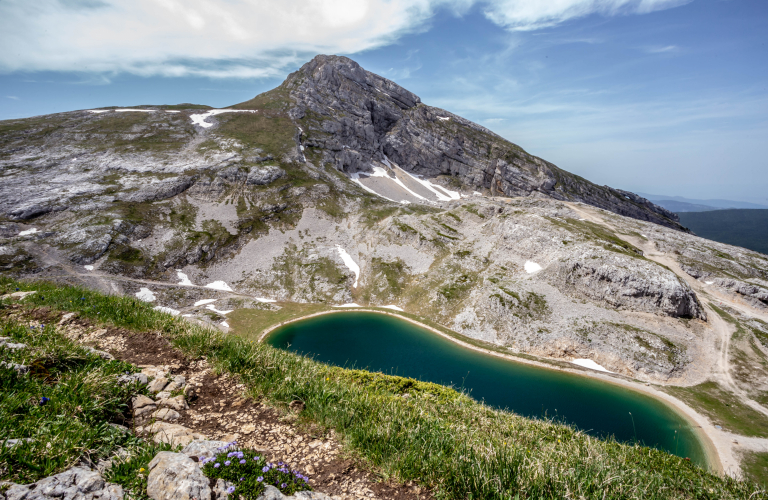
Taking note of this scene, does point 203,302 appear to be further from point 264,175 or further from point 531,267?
point 531,267

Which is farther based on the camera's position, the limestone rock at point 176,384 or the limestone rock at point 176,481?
the limestone rock at point 176,384

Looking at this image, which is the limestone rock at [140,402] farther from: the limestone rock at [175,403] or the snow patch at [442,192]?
the snow patch at [442,192]

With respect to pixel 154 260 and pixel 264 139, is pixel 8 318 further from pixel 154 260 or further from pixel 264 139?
pixel 264 139

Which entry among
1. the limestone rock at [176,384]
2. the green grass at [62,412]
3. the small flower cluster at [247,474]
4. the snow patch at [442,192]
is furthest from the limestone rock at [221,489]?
the snow patch at [442,192]

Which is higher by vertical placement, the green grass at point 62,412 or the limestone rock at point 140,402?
the green grass at point 62,412

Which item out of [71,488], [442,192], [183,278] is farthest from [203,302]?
[442,192]
